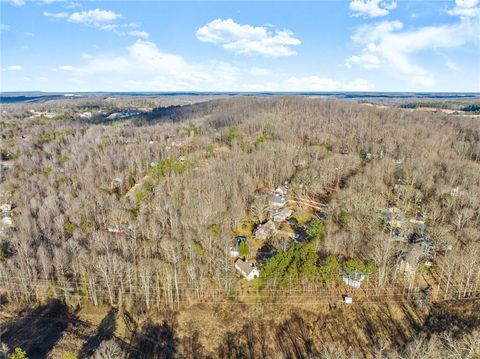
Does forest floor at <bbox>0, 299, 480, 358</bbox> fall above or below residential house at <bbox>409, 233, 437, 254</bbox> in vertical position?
below

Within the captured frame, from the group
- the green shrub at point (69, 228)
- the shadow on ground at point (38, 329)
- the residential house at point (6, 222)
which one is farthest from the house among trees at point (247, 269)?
the residential house at point (6, 222)

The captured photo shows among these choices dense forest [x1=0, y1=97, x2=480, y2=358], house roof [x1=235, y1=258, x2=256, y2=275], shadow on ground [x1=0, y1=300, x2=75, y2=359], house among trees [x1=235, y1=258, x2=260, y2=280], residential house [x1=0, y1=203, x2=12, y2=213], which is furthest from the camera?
residential house [x1=0, y1=203, x2=12, y2=213]

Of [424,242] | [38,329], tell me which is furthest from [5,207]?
[424,242]

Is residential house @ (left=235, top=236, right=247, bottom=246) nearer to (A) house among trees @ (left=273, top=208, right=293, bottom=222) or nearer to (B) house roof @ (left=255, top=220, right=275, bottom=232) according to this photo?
(B) house roof @ (left=255, top=220, right=275, bottom=232)

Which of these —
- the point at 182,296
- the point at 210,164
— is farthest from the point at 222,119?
the point at 182,296

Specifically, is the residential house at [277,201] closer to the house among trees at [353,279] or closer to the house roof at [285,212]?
the house roof at [285,212]

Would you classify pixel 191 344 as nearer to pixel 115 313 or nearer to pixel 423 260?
pixel 115 313

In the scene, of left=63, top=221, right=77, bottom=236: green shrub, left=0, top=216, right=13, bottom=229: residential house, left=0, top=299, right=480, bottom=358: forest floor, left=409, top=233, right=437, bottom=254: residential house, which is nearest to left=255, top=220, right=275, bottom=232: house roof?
left=0, top=299, right=480, bottom=358: forest floor
